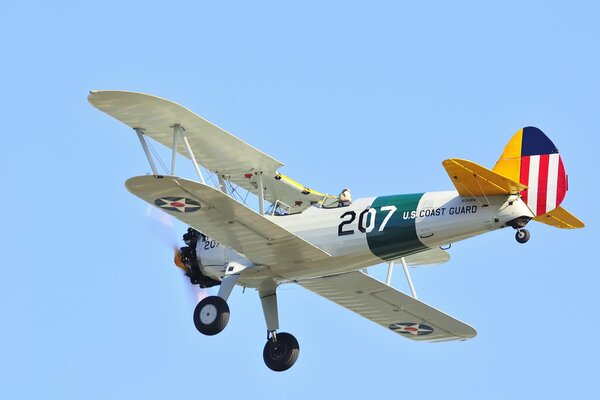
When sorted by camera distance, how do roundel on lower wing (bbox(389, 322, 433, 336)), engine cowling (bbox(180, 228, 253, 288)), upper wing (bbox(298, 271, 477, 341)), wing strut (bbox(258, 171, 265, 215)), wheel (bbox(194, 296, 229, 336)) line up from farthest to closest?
1. roundel on lower wing (bbox(389, 322, 433, 336))
2. upper wing (bbox(298, 271, 477, 341))
3. engine cowling (bbox(180, 228, 253, 288))
4. wing strut (bbox(258, 171, 265, 215))
5. wheel (bbox(194, 296, 229, 336))

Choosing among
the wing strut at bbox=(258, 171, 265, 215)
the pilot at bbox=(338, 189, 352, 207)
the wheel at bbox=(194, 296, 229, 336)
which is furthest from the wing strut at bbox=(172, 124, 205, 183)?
the pilot at bbox=(338, 189, 352, 207)

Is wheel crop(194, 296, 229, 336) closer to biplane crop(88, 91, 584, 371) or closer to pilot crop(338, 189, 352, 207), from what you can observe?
biplane crop(88, 91, 584, 371)

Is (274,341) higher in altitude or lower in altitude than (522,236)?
lower

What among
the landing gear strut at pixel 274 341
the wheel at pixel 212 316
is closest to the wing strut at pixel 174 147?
the wheel at pixel 212 316

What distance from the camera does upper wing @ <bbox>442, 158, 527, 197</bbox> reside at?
74.1 feet

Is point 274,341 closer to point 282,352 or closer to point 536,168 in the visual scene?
point 282,352

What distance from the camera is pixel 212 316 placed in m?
24.9

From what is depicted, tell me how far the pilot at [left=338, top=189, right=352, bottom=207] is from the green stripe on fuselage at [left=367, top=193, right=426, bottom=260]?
0.55m

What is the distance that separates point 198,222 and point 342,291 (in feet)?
11.3

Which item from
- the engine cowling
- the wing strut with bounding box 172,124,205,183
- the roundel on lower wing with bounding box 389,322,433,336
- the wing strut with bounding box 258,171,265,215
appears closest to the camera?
the wing strut with bounding box 172,124,205,183

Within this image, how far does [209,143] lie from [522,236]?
5.62 m

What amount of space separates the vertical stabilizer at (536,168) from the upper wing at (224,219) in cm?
321

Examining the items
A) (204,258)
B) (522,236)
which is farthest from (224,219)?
(522,236)

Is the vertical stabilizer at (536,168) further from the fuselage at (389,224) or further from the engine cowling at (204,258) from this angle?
the engine cowling at (204,258)
